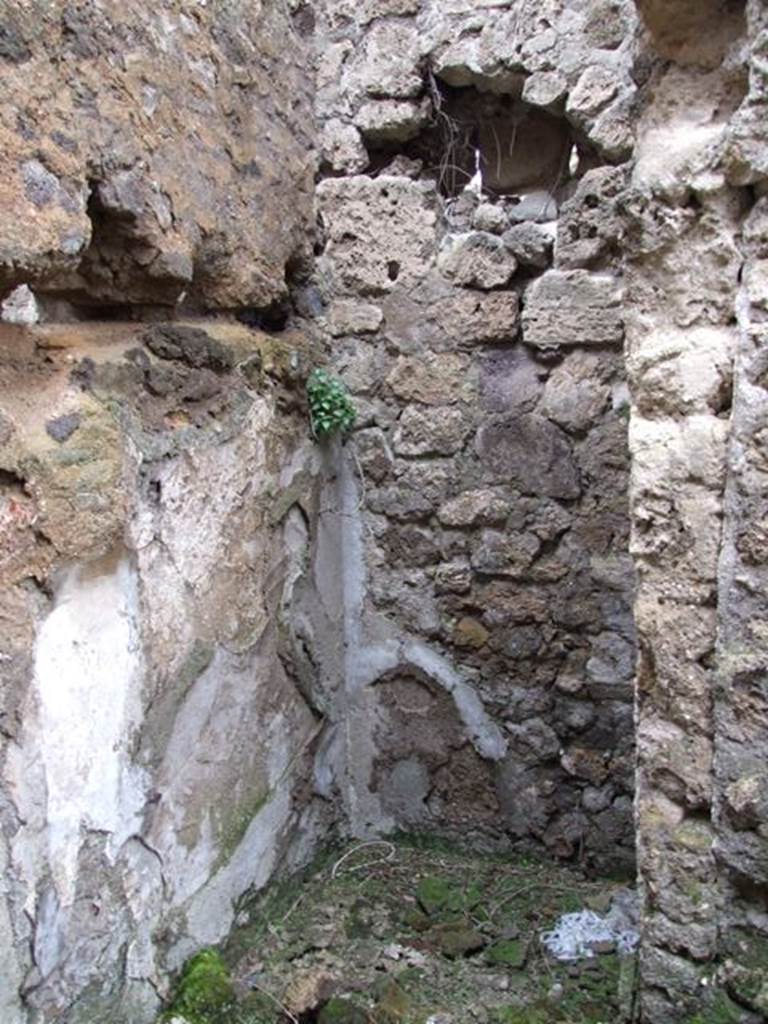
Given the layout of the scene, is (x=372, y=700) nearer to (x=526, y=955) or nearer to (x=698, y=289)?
(x=526, y=955)

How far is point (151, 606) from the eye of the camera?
1870mm

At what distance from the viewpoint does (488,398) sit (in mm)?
2521

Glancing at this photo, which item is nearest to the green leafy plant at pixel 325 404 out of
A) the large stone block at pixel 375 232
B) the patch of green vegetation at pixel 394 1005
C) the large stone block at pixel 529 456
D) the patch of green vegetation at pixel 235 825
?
the large stone block at pixel 375 232

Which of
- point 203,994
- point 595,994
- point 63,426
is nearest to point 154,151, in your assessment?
point 63,426

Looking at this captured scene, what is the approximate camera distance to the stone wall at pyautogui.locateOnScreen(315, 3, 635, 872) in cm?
238

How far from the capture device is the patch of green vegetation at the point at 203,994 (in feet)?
6.32

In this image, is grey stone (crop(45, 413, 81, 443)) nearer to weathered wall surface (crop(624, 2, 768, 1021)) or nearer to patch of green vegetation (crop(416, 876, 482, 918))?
weathered wall surface (crop(624, 2, 768, 1021))

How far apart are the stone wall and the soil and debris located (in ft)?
0.56

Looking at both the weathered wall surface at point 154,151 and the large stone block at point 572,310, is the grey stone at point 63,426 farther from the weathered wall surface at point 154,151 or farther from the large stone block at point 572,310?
the large stone block at point 572,310

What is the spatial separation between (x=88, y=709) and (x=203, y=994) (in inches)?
30.2

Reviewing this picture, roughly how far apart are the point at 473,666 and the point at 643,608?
121 centimetres

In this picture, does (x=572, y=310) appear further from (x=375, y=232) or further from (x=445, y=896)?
(x=445, y=896)

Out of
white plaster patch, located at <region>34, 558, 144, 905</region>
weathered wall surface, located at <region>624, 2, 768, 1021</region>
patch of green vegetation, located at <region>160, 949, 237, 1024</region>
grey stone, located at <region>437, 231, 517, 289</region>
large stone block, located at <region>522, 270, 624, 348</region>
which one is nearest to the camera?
weathered wall surface, located at <region>624, 2, 768, 1021</region>

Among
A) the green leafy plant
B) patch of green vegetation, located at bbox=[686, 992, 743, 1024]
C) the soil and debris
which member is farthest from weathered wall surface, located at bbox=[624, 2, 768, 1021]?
the green leafy plant
